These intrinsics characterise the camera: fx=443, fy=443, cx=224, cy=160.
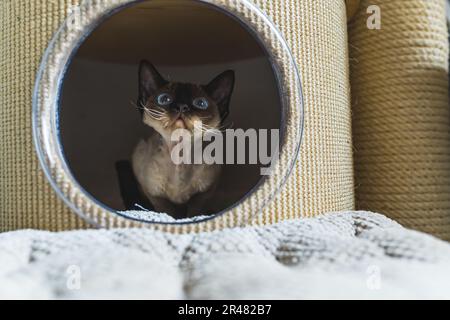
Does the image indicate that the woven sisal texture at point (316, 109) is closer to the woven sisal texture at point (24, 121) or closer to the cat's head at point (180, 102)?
the cat's head at point (180, 102)

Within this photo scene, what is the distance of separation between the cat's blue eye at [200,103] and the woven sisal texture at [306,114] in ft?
1.07

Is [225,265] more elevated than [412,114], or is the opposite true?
[412,114]

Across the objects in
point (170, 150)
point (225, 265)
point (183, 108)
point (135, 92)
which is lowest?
point (225, 265)

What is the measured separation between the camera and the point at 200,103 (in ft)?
3.91

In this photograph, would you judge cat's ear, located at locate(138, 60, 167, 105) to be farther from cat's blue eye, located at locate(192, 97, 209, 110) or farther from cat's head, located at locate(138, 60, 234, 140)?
cat's blue eye, located at locate(192, 97, 209, 110)

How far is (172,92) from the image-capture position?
1.20 m

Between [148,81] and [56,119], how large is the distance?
44 centimetres

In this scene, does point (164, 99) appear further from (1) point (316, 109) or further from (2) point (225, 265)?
(2) point (225, 265)

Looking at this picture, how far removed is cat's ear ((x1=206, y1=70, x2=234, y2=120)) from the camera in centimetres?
126

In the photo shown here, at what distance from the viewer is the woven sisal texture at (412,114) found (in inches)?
45.8

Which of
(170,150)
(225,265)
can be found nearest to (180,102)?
(170,150)

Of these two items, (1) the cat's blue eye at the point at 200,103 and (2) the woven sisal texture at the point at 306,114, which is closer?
(2) the woven sisal texture at the point at 306,114

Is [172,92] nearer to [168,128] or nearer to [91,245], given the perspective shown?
[168,128]

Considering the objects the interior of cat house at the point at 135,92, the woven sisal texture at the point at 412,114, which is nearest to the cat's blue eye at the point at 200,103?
the interior of cat house at the point at 135,92
